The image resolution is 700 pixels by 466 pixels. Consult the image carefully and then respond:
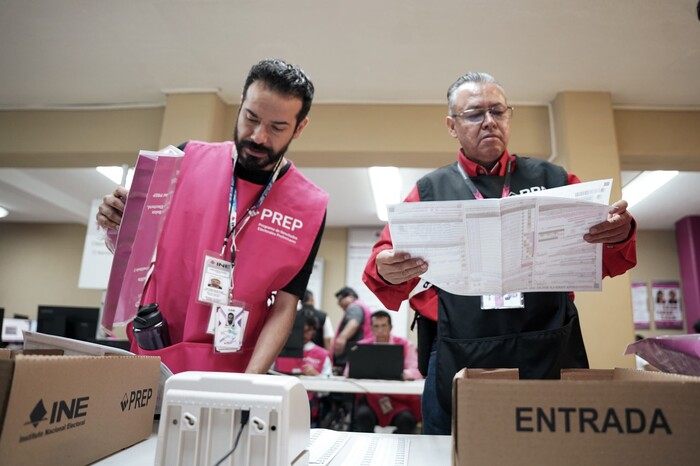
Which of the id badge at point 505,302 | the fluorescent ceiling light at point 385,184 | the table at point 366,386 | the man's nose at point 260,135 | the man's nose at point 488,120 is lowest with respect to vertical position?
A: the table at point 366,386

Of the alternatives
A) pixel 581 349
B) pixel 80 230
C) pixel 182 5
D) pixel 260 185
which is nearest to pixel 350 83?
pixel 182 5

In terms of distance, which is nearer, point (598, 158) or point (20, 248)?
point (598, 158)

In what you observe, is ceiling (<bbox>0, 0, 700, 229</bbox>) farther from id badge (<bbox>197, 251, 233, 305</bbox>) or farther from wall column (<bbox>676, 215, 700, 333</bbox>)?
wall column (<bbox>676, 215, 700, 333</bbox>)

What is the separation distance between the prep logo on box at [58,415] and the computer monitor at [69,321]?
3011mm

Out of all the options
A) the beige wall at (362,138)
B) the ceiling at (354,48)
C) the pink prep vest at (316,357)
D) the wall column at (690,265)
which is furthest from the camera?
the wall column at (690,265)

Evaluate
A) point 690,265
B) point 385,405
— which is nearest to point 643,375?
point 385,405

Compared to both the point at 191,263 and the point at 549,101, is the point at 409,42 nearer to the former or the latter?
the point at 549,101

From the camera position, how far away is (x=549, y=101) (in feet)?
12.0

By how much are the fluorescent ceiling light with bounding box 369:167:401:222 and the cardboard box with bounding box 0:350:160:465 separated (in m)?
4.10

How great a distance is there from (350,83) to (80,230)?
22.8 ft

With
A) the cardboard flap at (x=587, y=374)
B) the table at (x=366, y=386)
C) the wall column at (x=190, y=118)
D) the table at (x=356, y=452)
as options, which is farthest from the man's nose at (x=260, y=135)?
the wall column at (x=190, y=118)

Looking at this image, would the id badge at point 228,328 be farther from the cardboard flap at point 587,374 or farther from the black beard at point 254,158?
Result: the cardboard flap at point 587,374

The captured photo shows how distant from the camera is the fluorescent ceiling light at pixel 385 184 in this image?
17.0ft

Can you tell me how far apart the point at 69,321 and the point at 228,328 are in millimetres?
2823
